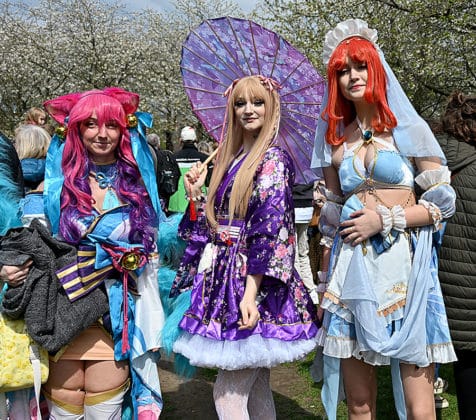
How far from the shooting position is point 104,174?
7.60ft

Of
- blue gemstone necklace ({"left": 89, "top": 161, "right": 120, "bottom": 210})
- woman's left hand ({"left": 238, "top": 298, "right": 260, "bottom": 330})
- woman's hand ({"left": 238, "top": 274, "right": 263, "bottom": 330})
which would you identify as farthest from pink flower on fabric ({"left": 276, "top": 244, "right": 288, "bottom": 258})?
blue gemstone necklace ({"left": 89, "top": 161, "right": 120, "bottom": 210})

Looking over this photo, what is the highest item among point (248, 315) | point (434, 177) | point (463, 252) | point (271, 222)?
point (434, 177)

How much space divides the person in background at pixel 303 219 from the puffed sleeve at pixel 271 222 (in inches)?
110

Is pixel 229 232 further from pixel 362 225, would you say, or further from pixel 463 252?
pixel 463 252

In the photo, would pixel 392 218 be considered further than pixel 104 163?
No

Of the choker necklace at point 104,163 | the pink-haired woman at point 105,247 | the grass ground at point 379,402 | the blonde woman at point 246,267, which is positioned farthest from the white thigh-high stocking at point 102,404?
the grass ground at point 379,402

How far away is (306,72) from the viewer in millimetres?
2369

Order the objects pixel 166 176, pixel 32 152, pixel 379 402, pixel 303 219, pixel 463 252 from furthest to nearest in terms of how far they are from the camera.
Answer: pixel 303 219, pixel 166 176, pixel 379 402, pixel 32 152, pixel 463 252

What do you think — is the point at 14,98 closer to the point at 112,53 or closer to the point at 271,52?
the point at 112,53

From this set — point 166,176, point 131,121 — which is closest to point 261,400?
point 131,121

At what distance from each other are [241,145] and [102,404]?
4.38 ft

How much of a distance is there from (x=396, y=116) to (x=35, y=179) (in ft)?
6.59

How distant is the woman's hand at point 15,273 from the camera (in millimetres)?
2051

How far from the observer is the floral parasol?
2.31 metres
